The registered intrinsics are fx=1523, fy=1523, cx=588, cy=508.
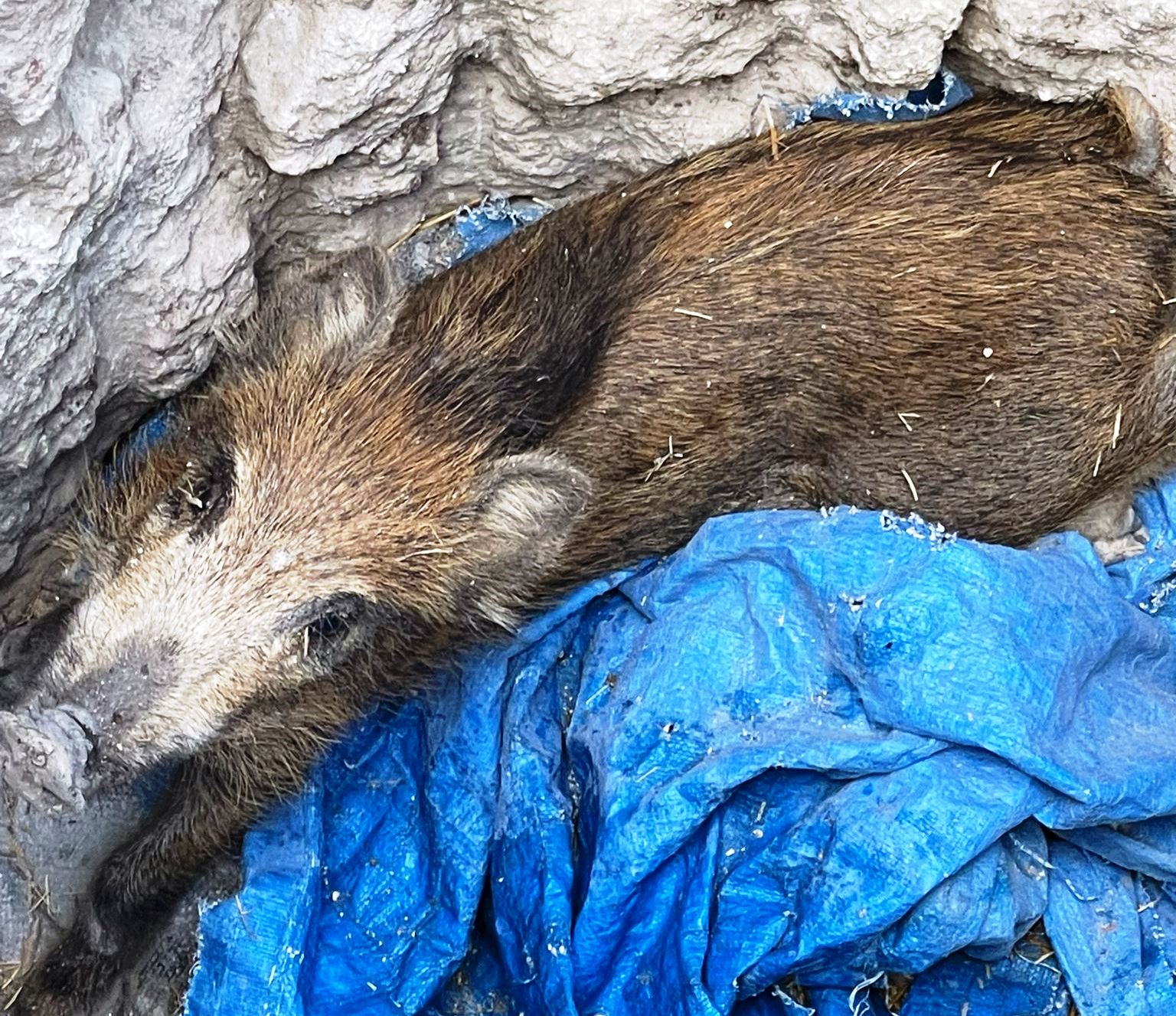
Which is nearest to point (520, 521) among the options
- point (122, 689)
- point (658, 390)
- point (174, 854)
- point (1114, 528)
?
point (658, 390)

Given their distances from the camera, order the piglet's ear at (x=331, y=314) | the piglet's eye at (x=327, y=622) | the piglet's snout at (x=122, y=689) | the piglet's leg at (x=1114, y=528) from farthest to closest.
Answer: the piglet's leg at (x=1114, y=528), the piglet's ear at (x=331, y=314), the piglet's eye at (x=327, y=622), the piglet's snout at (x=122, y=689)

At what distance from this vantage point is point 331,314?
3.97m

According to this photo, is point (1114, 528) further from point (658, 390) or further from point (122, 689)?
point (122, 689)

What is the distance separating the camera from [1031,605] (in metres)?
3.94

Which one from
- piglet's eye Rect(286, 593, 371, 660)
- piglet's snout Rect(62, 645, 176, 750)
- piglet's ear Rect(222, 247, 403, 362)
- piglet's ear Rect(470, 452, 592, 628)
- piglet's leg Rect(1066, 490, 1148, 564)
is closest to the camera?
piglet's snout Rect(62, 645, 176, 750)

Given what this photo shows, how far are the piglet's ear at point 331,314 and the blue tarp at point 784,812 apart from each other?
97 centimetres

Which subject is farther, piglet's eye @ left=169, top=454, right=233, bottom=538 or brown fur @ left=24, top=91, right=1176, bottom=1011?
brown fur @ left=24, top=91, right=1176, bottom=1011

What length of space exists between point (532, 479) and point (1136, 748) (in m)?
1.70

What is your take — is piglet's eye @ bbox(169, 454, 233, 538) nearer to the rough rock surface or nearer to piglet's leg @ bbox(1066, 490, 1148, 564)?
the rough rock surface

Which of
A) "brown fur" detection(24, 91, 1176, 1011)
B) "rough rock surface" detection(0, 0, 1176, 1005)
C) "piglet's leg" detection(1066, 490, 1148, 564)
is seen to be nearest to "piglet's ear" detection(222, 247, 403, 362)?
"brown fur" detection(24, 91, 1176, 1011)

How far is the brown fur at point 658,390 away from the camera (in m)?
3.81

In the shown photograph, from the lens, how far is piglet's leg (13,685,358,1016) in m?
4.01

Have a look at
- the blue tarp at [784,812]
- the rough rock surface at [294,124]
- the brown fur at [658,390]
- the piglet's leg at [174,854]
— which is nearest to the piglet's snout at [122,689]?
the brown fur at [658,390]

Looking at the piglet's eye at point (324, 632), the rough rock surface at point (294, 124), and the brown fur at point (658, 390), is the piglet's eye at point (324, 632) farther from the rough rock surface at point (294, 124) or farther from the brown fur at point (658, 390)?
the rough rock surface at point (294, 124)
